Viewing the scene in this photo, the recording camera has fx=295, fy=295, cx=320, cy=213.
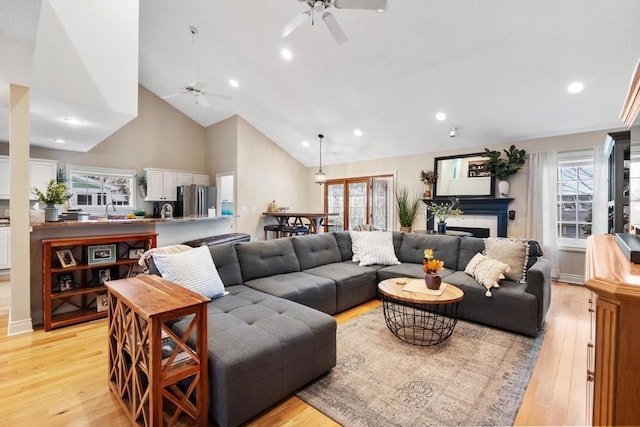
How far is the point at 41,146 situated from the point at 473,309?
25.1 ft

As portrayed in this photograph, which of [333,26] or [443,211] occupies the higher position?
[333,26]

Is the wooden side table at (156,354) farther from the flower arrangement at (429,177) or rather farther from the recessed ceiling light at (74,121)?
the flower arrangement at (429,177)

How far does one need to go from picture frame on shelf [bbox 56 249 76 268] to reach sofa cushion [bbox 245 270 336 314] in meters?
1.85

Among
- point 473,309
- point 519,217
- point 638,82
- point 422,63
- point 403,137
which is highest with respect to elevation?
point 422,63

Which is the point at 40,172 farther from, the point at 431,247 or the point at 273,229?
the point at 431,247

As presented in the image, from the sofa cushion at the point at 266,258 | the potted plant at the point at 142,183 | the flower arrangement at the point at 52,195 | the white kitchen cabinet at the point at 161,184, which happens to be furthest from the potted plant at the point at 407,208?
the potted plant at the point at 142,183

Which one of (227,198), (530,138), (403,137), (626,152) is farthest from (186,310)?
(227,198)

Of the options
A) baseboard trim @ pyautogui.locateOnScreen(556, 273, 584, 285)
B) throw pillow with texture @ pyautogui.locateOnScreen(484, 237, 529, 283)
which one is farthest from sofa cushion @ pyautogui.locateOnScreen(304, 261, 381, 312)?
baseboard trim @ pyautogui.locateOnScreen(556, 273, 584, 285)

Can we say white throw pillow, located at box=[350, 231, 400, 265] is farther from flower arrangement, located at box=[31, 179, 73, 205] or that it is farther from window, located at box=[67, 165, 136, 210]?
window, located at box=[67, 165, 136, 210]

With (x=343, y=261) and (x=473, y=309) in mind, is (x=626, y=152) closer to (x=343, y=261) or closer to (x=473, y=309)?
(x=473, y=309)

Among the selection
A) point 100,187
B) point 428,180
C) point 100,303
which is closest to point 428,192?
point 428,180

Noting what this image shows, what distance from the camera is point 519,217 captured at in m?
5.14

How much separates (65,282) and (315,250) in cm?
277

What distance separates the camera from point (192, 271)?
241 cm
